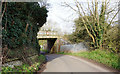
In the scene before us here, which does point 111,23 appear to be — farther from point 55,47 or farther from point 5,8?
point 55,47

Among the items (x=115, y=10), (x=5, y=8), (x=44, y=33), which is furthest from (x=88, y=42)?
(x=5, y=8)

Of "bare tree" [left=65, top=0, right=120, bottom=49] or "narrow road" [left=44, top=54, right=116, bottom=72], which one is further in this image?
"bare tree" [left=65, top=0, right=120, bottom=49]

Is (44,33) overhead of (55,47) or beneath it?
overhead

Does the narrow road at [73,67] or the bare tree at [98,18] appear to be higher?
the bare tree at [98,18]

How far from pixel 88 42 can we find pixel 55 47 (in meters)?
13.1

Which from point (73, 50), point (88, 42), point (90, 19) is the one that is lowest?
point (73, 50)

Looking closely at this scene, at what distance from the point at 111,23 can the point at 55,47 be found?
58.0 feet

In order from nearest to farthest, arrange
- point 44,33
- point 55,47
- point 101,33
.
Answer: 1. point 101,33
2. point 44,33
3. point 55,47

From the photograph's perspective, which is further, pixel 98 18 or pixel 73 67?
pixel 98 18

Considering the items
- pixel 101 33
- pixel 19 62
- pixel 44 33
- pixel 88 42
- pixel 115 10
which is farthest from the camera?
pixel 44 33

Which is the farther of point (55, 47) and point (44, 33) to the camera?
point (55, 47)

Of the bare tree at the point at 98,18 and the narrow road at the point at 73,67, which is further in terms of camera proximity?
the bare tree at the point at 98,18

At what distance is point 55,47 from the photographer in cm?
2755

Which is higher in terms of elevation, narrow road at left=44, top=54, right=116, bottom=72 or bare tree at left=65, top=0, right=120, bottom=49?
bare tree at left=65, top=0, right=120, bottom=49
